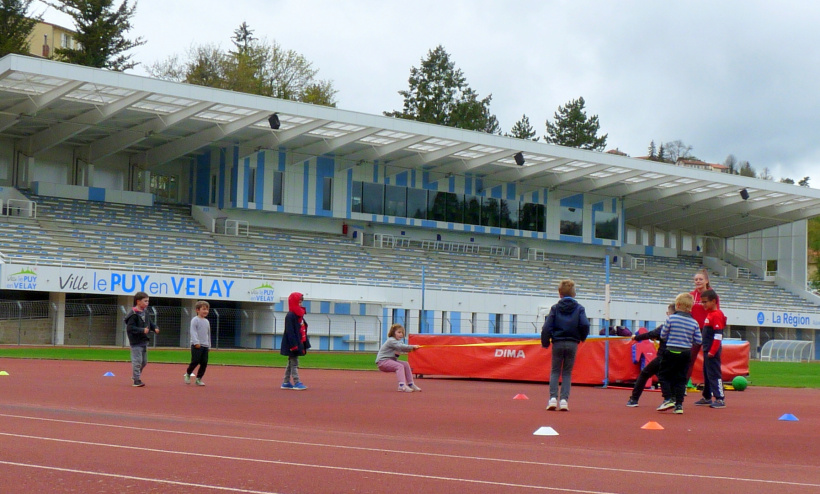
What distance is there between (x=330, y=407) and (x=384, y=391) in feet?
13.2

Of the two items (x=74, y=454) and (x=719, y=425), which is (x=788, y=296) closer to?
(x=719, y=425)

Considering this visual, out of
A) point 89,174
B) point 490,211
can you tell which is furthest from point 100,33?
point 490,211

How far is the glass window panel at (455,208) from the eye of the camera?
58.2 m

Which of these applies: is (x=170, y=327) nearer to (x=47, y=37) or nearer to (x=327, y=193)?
(x=327, y=193)

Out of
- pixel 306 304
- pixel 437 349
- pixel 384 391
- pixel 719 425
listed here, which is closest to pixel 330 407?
pixel 384 391

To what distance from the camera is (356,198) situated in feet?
181

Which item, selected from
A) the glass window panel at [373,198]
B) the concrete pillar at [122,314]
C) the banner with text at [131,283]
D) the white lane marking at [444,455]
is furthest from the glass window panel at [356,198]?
the white lane marking at [444,455]

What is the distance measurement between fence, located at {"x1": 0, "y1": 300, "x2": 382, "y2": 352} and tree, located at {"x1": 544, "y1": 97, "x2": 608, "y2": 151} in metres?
52.5

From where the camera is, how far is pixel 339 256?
5175 cm

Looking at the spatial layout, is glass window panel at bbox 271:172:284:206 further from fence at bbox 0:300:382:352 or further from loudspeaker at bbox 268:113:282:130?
fence at bbox 0:300:382:352

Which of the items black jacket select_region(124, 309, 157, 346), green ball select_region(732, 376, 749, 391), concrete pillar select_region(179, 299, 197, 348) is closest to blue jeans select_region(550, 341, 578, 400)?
black jacket select_region(124, 309, 157, 346)

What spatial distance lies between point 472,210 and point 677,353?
4560 centimetres

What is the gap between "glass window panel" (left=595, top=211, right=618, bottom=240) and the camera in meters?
63.6

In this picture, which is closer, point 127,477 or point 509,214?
point 127,477
